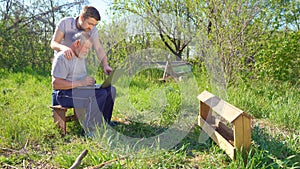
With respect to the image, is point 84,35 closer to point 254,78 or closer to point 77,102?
point 77,102

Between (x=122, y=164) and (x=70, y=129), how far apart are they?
1163mm

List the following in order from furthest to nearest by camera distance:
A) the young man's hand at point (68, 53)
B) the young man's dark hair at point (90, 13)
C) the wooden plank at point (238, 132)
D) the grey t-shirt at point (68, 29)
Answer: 1. the grey t-shirt at point (68, 29)
2. the young man's dark hair at point (90, 13)
3. the young man's hand at point (68, 53)
4. the wooden plank at point (238, 132)

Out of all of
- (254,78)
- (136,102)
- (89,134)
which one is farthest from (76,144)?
(254,78)

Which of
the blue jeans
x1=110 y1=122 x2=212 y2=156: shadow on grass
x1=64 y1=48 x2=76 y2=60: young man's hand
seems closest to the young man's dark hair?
x1=64 y1=48 x2=76 y2=60: young man's hand

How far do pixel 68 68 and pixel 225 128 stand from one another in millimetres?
1635

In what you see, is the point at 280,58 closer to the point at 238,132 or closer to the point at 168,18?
the point at 168,18

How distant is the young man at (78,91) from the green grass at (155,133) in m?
0.20

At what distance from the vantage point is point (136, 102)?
4.31 m

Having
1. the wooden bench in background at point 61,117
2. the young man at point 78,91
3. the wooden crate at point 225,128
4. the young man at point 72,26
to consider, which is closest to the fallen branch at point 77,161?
the young man at point 78,91

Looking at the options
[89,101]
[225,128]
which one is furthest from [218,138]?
[89,101]

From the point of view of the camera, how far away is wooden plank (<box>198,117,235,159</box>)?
2242 mm

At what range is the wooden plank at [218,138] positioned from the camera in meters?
2.24

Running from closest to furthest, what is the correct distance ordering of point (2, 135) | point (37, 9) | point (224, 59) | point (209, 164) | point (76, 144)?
point (209, 164) < point (76, 144) < point (2, 135) < point (224, 59) < point (37, 9)

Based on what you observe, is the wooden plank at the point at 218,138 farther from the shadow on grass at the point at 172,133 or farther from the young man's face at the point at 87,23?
the young man's face at the point at 87,23
